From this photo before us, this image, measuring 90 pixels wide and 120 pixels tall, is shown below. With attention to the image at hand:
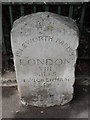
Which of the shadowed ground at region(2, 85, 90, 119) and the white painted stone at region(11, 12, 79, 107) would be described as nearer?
the white painted stone at region(11, 12, 79, 107)

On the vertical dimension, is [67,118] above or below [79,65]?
below

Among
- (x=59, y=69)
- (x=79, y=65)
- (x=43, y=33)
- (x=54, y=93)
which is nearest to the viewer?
(x=43, y=33)

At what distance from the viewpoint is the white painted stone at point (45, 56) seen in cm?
285

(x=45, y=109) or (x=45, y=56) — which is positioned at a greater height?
(x=45, y=56)

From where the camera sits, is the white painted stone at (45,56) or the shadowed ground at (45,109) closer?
the white painted stone at (45,56)

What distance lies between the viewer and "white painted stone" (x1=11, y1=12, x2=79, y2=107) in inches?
112

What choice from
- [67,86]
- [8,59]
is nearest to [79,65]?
[67,86]

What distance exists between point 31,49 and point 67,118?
974mm

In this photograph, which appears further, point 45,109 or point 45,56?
point 45,109

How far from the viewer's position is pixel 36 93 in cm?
337

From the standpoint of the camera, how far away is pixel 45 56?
119 inches

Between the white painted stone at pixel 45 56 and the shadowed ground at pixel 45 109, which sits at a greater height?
the white painted stone at pixel 45 56

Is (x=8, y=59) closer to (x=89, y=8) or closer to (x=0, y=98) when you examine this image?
(x=0, y=98)

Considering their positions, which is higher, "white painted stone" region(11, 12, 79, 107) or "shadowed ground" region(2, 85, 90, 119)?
"white painted stone" region(11, 12, 79, 107)
